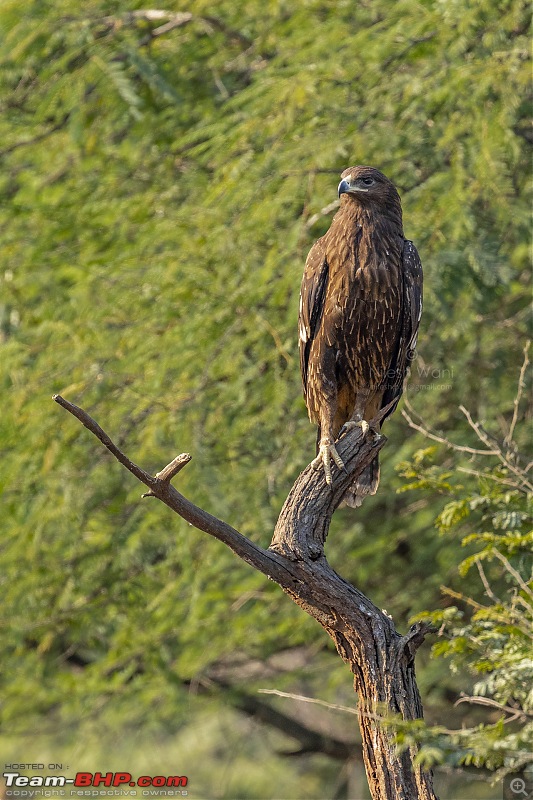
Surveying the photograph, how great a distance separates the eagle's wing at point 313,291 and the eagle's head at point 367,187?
26cm

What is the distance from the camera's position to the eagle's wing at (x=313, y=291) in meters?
4.59

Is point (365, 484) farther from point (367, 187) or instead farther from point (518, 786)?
point (518, 786)

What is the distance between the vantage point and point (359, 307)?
4.48 m

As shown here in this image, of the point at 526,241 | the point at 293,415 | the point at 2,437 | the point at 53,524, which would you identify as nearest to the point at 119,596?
the point at 53,524

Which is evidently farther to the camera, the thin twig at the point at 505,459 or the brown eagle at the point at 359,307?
the brown eagle at the point at 359,307

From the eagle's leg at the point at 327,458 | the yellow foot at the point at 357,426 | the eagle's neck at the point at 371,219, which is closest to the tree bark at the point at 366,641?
the eagle's leg at the point at 327,458

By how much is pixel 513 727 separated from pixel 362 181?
3222 mm

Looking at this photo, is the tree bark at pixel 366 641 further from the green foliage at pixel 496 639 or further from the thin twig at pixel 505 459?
the thin twig at pixel 505 459

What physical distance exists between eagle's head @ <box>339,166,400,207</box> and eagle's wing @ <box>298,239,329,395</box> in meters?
0.26

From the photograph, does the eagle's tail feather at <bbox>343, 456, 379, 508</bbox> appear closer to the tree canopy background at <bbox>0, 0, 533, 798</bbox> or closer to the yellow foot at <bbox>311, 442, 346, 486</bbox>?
the yellow foot at <bbox>311, 442, 346, 486</bbox>

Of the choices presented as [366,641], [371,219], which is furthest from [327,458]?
[371,219]

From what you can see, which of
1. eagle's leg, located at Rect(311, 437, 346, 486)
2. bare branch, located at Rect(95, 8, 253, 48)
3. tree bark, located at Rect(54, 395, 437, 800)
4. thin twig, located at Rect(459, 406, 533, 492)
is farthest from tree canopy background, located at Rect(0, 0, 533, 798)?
tree bark, located at Rect(54, 395, 437, 800)

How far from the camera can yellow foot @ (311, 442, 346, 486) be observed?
381cm

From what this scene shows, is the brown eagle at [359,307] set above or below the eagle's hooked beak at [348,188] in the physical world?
below
